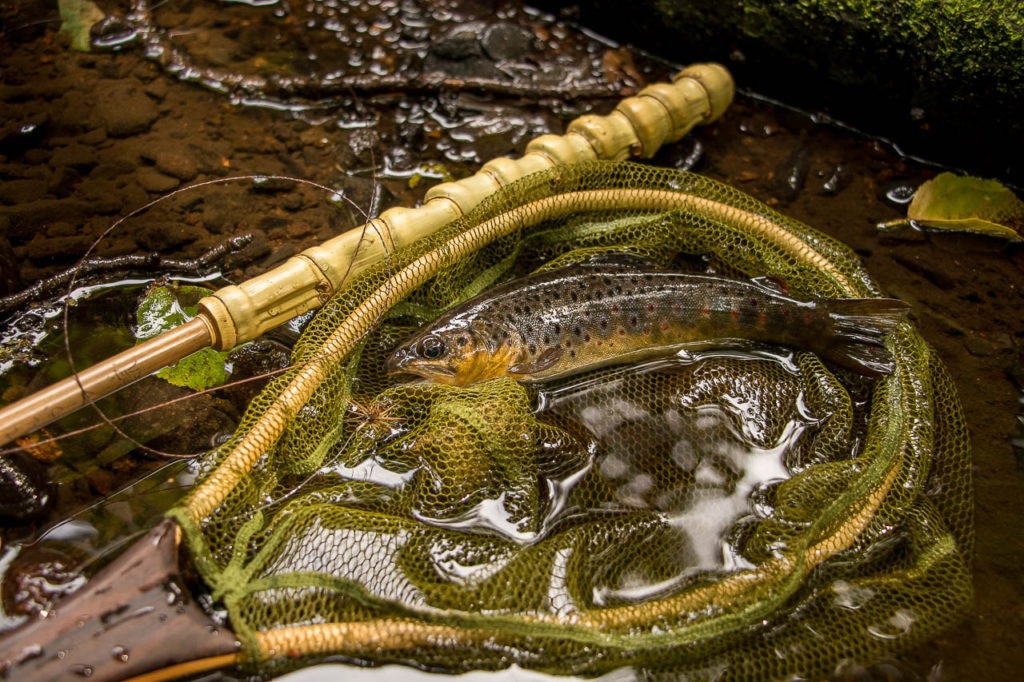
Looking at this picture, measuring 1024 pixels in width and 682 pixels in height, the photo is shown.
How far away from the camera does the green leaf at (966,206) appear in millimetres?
4539

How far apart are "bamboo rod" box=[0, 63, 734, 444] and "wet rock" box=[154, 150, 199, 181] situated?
1.64 m

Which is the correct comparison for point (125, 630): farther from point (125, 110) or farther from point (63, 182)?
point (125, 110)

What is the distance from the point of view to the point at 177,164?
4.65m

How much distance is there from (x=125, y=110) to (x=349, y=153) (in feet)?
4.72

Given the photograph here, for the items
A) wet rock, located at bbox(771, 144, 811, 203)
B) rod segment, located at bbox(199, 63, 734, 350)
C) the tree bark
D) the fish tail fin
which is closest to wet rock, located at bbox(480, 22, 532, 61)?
the tree bark

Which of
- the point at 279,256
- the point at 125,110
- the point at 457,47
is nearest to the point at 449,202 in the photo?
the point at 279,256

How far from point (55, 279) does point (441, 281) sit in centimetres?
203

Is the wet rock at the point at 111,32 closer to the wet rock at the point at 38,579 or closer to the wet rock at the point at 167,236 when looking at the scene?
the wet rock at the point at 167,236

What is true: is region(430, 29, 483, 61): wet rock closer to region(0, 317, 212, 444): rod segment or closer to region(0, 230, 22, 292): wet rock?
region(0, 230, 22, 292): wet rock

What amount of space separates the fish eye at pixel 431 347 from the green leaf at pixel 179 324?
1.01 meters

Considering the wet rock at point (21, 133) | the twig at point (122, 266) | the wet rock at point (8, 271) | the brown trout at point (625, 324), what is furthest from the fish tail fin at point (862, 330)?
the wet rock at point (21, 133)

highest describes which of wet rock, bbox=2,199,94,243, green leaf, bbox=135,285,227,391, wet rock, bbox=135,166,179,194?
wet rock, bbox=135,166,179,194

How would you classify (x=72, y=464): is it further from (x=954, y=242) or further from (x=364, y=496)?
(x=954, y=242)

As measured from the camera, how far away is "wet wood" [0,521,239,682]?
→ 7.47 ft
